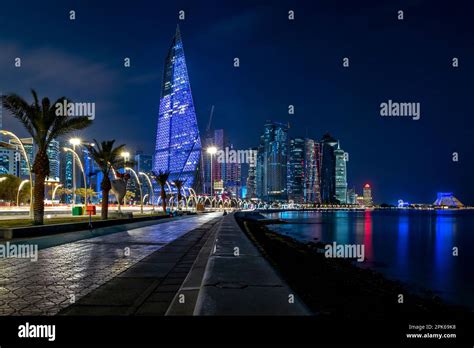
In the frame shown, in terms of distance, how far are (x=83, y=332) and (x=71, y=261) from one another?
6878 millimetres

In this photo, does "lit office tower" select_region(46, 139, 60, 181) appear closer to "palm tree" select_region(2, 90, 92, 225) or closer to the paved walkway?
"palm tree" select_region(2, 90, 92, 225)

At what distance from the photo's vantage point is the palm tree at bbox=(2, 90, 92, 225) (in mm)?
23359

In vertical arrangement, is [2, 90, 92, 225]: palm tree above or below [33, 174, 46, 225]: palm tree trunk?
above

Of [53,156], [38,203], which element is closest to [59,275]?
[38,203]

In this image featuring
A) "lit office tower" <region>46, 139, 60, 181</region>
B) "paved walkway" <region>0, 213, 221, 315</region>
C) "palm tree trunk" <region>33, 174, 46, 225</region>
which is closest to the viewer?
"paved walkway" <region>0, 213, 221, 315</region>

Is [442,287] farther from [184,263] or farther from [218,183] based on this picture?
[218,183]

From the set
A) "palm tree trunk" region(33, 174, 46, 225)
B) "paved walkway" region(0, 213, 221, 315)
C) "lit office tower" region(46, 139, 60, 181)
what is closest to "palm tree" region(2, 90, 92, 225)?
"palm tree trunk" region(33, 174, 46, 225)

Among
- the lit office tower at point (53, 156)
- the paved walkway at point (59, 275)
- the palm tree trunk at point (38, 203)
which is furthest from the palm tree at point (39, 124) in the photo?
the paved walkway at point (59, 275)

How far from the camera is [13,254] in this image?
13164 mm

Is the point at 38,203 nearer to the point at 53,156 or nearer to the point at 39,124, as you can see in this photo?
the point at 39,124

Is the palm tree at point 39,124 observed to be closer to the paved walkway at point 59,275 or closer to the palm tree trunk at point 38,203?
the palm tree trunk at point 38,203

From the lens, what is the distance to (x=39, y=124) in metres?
23.9

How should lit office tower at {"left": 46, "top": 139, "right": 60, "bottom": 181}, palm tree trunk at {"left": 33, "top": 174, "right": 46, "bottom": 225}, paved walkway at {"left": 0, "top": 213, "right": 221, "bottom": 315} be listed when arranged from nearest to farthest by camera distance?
paved walkway at {"left": 0, "top": 213, "right": 221, "bottom": 315}, palm tree trunk at {"left": 33, "top": 174, "right": 46, "bottom": 225}, lit office tower at {"left": 46, "top": 139, "right": 60, "bottom": 181}

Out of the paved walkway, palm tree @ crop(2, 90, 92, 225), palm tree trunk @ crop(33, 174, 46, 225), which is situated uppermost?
palm tree @ crop(2, 90, 92, 225)
